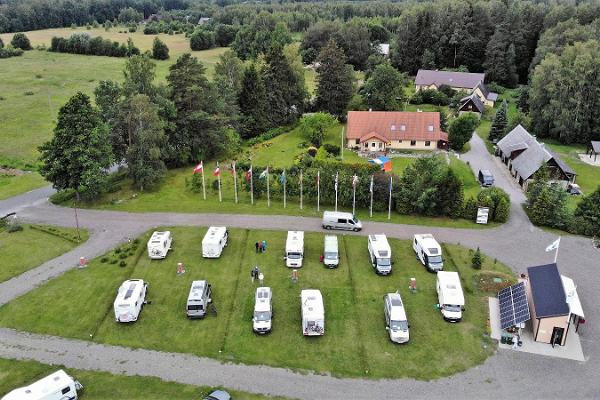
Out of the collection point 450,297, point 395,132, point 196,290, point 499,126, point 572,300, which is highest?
point 395,132

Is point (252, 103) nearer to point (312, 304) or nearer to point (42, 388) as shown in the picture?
point (312, 304)

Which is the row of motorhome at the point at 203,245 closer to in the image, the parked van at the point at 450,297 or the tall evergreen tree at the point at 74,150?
the tall evergreen tree at the point at 74,150

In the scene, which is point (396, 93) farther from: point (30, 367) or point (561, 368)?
point (30, 367)

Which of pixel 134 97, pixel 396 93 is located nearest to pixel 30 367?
pixel 134 97

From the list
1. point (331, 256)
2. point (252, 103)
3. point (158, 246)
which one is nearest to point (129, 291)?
point (158, 246)

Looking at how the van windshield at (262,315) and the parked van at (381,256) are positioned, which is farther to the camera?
the parked van at (381,256)

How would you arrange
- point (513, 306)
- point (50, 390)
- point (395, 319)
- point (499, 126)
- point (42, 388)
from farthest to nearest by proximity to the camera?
1. point (499, 126)
2. point (513, 306)
3. point (395, 319)
4. point (42, 388)
5. point (50, 390)

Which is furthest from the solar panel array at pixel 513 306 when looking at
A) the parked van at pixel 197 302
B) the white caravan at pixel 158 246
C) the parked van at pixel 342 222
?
the white caravan at pixel 158 246
